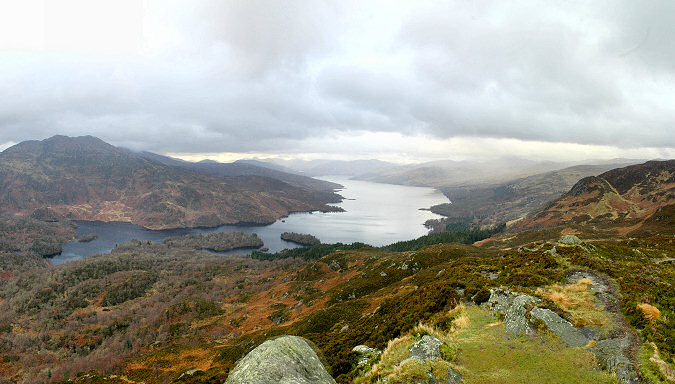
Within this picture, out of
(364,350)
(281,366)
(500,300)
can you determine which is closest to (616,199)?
(500,300)

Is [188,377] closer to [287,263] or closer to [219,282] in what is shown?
[219,282]

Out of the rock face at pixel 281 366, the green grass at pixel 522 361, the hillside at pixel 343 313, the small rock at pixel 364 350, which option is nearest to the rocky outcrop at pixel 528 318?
the hillside at pixel 343 313

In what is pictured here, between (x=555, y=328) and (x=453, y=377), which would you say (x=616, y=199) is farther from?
(x=453, y=377)

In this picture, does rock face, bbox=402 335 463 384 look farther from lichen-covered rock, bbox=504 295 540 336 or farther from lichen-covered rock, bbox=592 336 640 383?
lichen-covered rock, bbox=592 336 640 383

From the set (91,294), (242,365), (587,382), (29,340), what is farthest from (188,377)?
(91,294)

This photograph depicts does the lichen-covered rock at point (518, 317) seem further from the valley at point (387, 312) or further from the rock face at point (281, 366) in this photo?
the rock face at point (281, 366)

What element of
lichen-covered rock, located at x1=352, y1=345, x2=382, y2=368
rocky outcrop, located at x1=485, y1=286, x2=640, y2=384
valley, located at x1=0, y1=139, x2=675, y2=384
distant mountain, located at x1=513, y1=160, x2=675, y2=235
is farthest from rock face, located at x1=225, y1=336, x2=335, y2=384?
distant mountain, located at x1=513, y1=160, x2=675, y2=235
